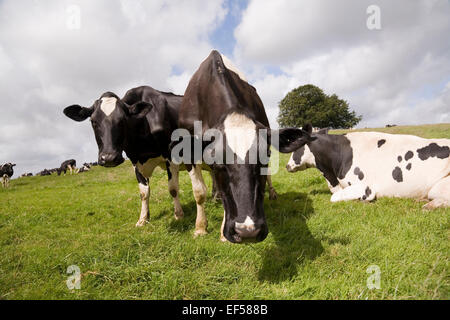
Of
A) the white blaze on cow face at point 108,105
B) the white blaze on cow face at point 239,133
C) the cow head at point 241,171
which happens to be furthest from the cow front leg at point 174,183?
→ the white blaze on cow face at point 239,133

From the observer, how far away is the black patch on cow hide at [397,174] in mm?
5785

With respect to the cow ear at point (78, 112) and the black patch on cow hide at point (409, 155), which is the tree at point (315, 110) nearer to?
the black patch on cow hide at point (409, 155)

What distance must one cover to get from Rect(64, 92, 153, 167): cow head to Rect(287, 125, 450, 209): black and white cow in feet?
11.4

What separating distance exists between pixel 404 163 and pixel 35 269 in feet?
23.2

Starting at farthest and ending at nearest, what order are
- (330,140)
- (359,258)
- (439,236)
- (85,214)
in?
(330,140), (85,214), (439,236), (359,258)

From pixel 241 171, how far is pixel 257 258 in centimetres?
136

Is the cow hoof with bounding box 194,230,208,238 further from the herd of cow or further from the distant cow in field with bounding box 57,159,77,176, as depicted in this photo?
the distant cow in field with bounding box 57,159,77,176

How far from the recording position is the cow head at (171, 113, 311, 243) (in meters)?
2.65

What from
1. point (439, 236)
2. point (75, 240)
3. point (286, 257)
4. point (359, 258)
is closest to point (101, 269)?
point (75, 240)

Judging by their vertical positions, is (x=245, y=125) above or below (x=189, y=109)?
below

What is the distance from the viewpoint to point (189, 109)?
15.4 feet

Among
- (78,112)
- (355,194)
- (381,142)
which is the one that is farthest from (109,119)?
(381,142)
